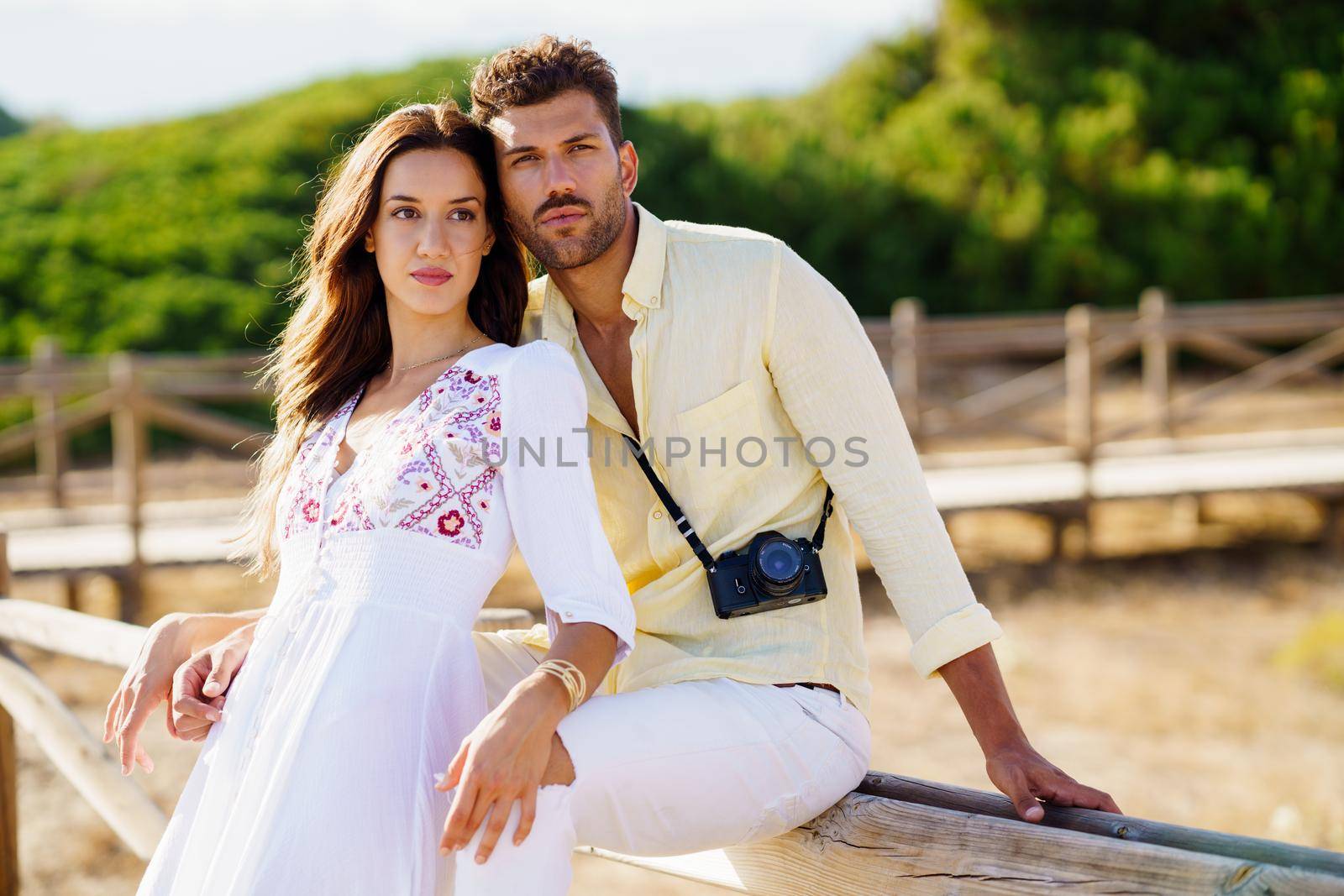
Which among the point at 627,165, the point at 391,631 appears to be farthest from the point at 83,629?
the point at 627,165

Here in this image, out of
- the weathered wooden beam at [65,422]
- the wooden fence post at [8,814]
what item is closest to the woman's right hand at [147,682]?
the wooden fence post at [8,814]

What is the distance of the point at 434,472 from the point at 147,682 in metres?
0.60

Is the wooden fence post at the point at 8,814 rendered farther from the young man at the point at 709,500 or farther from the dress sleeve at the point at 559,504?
the dress sleeve at the point at 559,504

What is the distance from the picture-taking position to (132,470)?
7.12 meters

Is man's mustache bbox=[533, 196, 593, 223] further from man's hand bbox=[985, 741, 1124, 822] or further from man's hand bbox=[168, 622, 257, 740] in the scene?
man's hand bbox=[985, 741, 1124, 822]

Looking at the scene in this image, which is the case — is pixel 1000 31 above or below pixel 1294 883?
above

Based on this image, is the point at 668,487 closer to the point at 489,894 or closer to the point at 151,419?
the point at 489,894

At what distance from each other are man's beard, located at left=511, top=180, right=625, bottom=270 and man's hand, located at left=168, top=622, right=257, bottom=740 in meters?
0.78

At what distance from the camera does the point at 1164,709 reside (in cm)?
576

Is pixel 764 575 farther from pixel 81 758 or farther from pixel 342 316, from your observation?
pixel 81 758

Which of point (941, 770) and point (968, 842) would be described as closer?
point (968, 842)

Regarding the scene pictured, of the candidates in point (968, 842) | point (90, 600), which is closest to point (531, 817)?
point (968, 842)

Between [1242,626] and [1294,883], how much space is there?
636cm

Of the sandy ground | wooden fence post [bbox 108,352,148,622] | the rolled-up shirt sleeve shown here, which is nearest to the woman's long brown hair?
the rolled-up shirt sleeve
